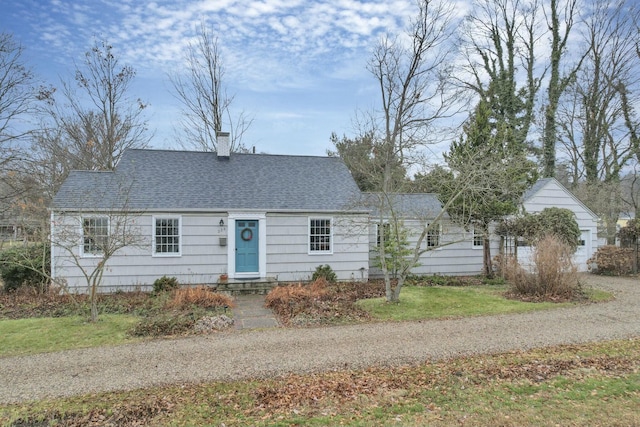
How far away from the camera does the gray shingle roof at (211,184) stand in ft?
41.8

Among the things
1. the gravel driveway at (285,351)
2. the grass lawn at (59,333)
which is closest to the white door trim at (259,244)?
the grass lawn at (59,333)

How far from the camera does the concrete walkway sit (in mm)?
8516

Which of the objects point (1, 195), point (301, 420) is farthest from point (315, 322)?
point (1, 195)

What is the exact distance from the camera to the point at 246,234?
13.4 metres

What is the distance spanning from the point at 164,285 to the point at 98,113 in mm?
16089

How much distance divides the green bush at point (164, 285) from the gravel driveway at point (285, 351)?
196 inches

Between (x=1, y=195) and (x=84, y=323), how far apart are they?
977 cm

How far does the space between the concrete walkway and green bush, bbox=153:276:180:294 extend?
212 cm

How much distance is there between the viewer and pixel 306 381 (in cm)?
532

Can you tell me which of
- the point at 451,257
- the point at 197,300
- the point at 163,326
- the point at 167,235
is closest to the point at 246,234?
the point at 167,235

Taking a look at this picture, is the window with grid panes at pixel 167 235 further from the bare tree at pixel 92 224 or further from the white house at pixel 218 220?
the bare tree at pixel 92 224

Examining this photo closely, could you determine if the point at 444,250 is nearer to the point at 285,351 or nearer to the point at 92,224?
the point at 285,351

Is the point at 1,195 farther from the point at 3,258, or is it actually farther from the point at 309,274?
the point at 309,274

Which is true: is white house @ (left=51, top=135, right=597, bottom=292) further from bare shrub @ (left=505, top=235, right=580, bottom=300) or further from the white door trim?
bare shrub @ (left=505, top=235, right=580, bottom=300)
